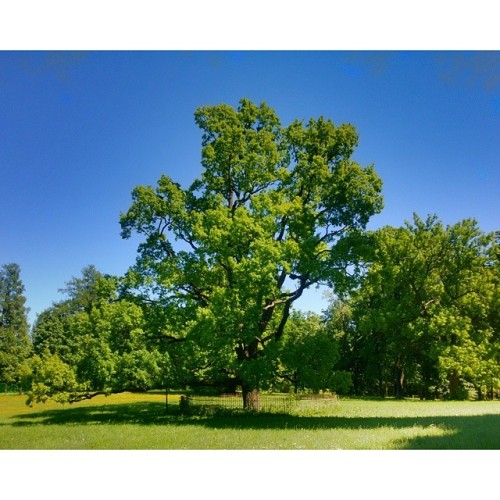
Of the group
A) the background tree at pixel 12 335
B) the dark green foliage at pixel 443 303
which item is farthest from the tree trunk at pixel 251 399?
the dark green foliage at pixel 443 303

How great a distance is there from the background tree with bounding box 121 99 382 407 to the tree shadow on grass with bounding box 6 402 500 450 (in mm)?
1366

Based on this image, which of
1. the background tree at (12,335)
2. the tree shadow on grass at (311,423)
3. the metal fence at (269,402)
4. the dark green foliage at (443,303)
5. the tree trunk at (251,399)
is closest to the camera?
the tree shadow on grass at (311,423)

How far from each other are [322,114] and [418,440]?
10795mm

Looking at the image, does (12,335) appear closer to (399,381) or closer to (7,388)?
Result: (7,388)

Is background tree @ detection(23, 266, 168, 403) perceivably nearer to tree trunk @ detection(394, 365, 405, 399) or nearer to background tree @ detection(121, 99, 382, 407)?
background tree @ detection(121, 99, 382, 407)

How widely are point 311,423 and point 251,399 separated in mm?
3015

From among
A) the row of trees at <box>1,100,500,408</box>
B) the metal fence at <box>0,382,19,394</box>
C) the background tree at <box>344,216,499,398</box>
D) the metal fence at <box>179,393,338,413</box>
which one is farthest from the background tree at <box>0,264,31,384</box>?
the background tree at <box>344,216,499,398</box>

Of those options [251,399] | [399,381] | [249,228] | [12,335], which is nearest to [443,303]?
[399,381]

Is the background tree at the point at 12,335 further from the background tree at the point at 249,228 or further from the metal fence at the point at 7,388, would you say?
the background tree at the point at 249,228

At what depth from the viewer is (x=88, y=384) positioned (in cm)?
1634

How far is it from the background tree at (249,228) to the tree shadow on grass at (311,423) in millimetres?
1366

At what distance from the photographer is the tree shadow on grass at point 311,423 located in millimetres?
10352
